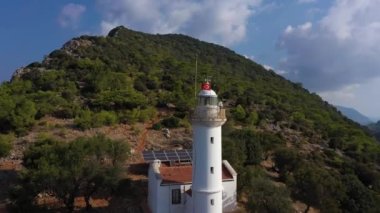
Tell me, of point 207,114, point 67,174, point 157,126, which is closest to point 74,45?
point 157,126

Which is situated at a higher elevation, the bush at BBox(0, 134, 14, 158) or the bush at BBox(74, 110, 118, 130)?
the bush at BBox(74, 110, 118, 130)

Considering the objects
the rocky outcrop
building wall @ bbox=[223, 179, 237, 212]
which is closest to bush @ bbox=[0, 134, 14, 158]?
building wall @ bbox=[223, 179, 237, 212]

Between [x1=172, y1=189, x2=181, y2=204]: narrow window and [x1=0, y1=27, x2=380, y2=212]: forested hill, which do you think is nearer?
[x1=172, y1=189, x2=181, y2=204]: narrow window

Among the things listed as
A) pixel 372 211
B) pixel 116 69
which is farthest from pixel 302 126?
pixel 116 69

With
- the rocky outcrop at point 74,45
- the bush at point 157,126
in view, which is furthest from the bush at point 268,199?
the rocky outcrop at point 74,45

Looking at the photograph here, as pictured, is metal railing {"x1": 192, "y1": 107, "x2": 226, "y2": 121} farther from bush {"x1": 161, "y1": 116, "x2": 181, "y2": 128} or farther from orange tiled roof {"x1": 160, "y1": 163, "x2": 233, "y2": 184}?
bush {"x1": 161, "y1": 116, "x2": 181, "y2": 128}

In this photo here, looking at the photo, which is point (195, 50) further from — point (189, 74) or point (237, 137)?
point (237, 137)

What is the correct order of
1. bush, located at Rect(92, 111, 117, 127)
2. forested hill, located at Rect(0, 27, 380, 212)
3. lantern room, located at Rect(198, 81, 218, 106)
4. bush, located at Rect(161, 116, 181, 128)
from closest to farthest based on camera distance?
lantern room, located at Rect(198, 81, 218, 106), forested hill, located at Rect(0, 27, 380, 212), bush, located at Rect(92, 111, 117, 127), bush, located at Rect(161, 116, 181, 128)
